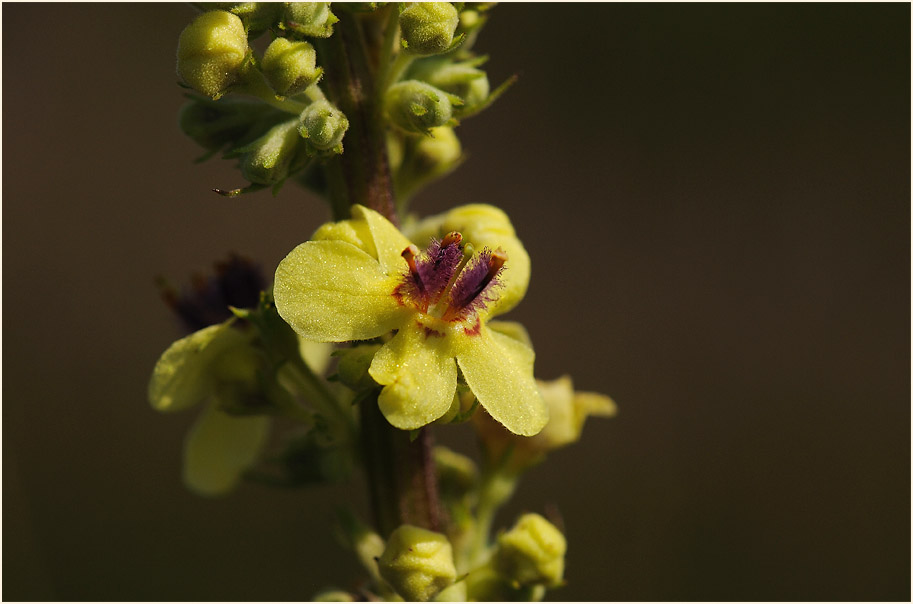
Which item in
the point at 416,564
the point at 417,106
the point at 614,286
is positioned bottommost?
the point at 614,286

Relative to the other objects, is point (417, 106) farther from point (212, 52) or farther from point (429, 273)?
point (212, 52)

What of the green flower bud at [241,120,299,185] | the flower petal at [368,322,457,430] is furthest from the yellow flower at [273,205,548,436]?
the green flower bud at [241,120,299,185]

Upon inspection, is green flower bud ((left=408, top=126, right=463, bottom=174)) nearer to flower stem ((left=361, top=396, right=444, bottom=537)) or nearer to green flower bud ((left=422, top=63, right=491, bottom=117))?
green flower bud ((left=422, top=63, right=491, bottom=117))

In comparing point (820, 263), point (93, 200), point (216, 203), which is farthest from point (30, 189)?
point (820, 263)

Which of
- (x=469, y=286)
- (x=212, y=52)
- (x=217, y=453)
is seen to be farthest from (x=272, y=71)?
(x=217, y=453)

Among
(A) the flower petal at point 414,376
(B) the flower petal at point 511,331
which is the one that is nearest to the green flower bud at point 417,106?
(A) the flower petal at point 414,376

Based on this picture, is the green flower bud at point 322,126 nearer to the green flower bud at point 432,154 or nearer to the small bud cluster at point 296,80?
the small bud cluster at point 296,80
